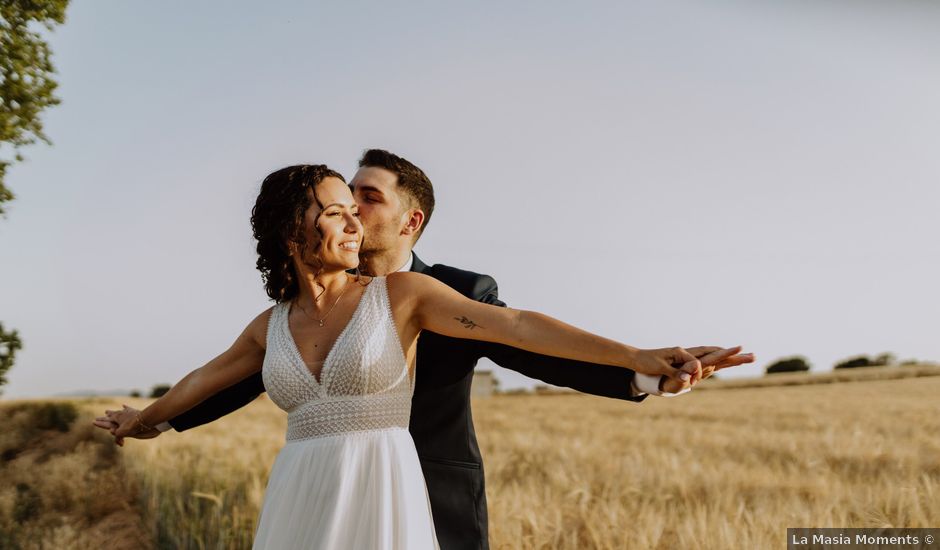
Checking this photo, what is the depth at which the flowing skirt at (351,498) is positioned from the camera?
11.4ft

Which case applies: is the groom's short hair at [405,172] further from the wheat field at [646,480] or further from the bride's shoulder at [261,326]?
the wheat field at [646,480]

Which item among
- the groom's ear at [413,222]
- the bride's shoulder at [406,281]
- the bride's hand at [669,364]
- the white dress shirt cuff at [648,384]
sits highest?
the groom's ear at [413,222]

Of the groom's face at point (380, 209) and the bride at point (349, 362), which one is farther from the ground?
the groom's face at point (380, 209)

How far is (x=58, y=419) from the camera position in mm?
15531

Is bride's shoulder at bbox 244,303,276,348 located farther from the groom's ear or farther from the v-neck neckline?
the groom's ear

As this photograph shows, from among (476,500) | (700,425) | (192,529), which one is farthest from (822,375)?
(476,500)

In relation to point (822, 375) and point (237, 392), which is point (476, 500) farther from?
point (822, 375)

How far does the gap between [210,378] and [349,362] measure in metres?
1.05

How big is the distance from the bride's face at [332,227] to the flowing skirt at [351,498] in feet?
2.33

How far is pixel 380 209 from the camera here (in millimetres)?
4441

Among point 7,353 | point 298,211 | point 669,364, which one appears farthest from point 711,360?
point 7,353

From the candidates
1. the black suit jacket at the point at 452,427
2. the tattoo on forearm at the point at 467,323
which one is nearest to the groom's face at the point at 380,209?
the black suit jacket at the point at 452,427

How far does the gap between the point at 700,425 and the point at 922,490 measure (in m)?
7.51

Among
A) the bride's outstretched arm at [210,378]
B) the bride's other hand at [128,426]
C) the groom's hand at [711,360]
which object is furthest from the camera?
the bride's other hand at [128,426]
